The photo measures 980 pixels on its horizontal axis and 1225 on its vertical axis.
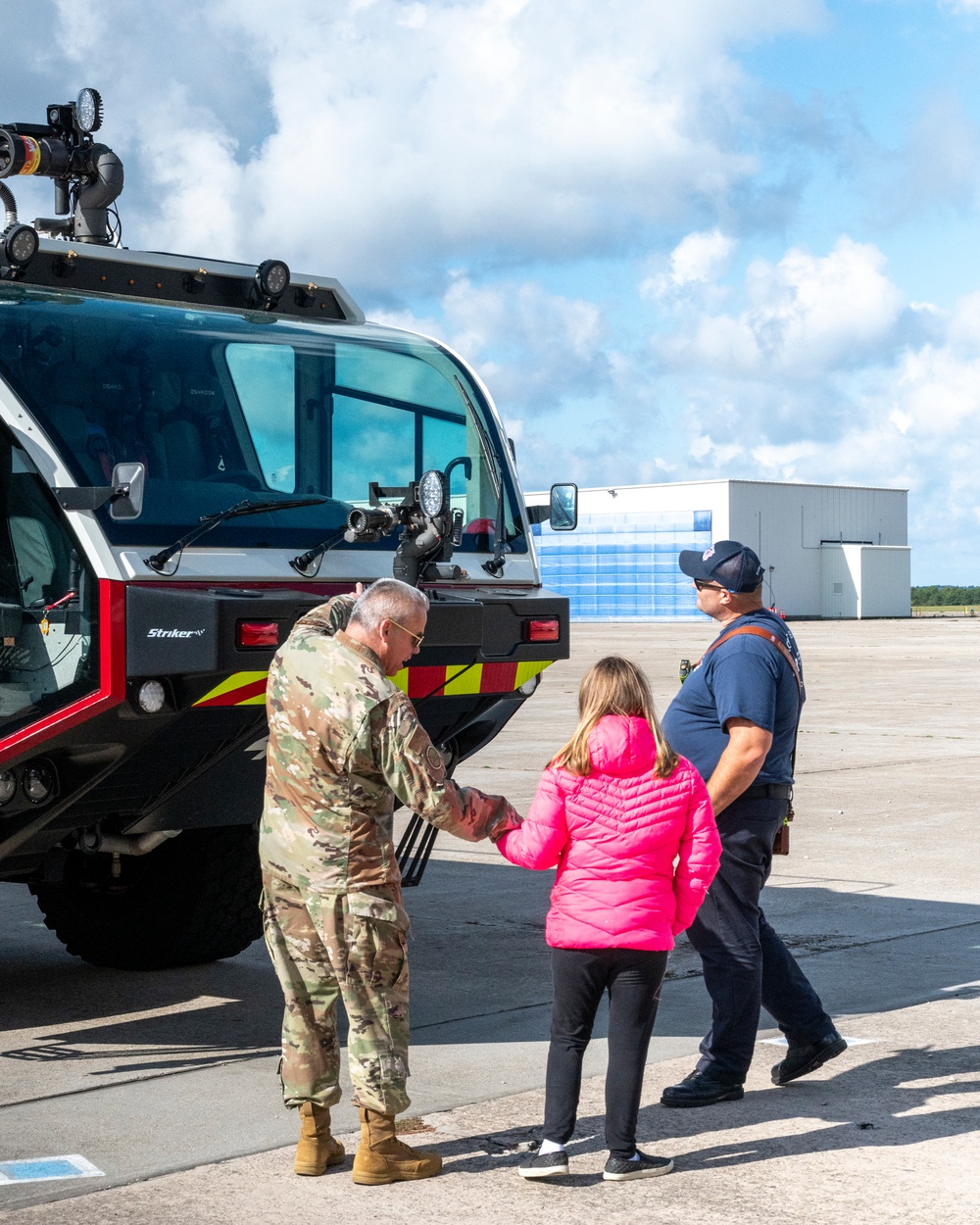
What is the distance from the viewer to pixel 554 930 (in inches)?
175

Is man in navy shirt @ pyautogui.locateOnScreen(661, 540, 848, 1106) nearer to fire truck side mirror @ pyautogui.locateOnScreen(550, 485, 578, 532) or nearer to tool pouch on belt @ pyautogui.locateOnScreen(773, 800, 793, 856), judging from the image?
tool pouch on belt @ pyautogui.locateOnScreen(773, 800, 793, 856)

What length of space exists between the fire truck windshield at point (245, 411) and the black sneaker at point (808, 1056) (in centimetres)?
224

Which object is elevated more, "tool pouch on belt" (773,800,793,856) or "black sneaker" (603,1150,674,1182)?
"tool pouch on belt" (773,800,793,856)

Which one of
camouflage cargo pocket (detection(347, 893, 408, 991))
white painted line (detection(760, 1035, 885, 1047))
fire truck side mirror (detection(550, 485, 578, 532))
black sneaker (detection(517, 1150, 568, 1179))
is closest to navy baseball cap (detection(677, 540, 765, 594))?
camouflage cargo pocket (detection(347, 893, 408, 991))

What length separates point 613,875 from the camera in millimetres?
4398

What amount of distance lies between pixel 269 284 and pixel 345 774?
2862 mm

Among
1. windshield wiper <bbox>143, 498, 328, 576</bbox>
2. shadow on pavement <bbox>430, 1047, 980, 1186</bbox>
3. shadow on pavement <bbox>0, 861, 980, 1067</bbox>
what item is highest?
windshield wiper <bbox>143, 498, 328, 576</bbox>

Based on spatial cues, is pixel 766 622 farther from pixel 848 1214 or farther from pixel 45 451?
pixel 45 451

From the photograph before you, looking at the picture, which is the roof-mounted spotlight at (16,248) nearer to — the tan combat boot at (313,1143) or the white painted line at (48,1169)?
the white painted line at (48,1169)

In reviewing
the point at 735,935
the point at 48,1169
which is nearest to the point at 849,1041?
the point at 735,935

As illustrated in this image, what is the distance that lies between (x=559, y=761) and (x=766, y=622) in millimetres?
1127

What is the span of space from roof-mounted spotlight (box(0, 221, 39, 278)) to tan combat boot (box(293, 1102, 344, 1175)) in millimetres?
3121

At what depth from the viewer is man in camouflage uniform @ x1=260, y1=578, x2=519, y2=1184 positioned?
14.1ft

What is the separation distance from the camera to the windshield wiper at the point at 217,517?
5.35 metres
